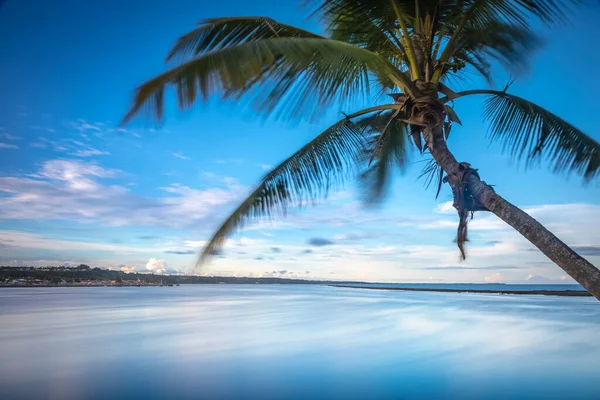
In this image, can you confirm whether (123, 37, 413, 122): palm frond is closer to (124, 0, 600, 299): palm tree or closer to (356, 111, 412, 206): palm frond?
(124, 0, 600, 299): palm tree

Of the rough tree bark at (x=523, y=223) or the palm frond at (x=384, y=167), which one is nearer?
the rough tree bark at (x=523, y=223)

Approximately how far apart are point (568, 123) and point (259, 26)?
3467 mm

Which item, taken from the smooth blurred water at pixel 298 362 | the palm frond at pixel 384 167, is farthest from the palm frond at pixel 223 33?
the smooth blurred water at pixel 298 362

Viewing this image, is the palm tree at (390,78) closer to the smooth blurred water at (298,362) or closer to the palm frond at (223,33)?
the palm frond at (223,33)

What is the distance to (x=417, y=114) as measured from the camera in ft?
13.7

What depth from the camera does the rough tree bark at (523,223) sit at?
325 cm

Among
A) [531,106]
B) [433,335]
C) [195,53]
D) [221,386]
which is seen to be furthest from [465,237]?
[433,335]

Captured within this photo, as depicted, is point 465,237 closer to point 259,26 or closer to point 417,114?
point 417,114

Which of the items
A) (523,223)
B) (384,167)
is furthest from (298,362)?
(523,223)

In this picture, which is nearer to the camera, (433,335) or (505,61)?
(505,61)

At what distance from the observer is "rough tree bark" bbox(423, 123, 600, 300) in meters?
3.25

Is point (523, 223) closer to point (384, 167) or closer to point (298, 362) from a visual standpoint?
point (384, 167)

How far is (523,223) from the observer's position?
357 centimetres

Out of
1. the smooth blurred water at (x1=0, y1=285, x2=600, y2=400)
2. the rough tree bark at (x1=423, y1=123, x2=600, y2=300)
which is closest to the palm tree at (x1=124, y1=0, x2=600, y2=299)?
the rough tree bark at (x1=423, y1=123, x2=600, y2=300)
